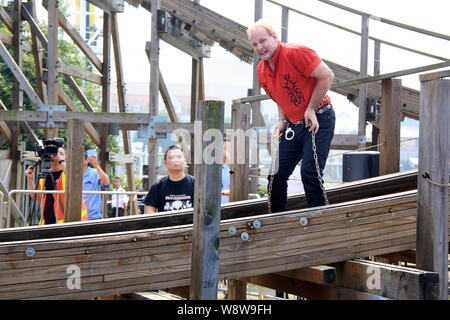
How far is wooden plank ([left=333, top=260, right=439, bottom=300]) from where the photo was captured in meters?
4.92

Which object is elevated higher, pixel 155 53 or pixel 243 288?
pixel 155 53

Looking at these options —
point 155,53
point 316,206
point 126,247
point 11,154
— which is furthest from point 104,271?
point 11,154

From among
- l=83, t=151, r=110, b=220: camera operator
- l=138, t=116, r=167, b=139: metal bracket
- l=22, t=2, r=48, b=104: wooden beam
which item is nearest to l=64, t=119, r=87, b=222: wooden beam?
l=83, t=151, r=110, b=220: camera operator

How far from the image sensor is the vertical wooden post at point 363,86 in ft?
39.7

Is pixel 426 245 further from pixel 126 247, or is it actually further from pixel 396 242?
pixel 126 247

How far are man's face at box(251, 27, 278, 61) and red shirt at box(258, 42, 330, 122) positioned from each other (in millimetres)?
90

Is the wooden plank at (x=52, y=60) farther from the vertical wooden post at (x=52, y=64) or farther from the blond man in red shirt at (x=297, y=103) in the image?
the blond man in red shirt at (x=297, y=103)

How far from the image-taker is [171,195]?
23.1 ft

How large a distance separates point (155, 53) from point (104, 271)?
8305mm

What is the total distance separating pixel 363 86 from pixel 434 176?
7226 mm

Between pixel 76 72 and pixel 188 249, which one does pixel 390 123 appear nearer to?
pixel 188 249

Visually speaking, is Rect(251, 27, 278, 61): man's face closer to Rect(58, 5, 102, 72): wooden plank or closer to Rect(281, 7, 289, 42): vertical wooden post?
Rect(281, 7, 289, 42): vertical wooden post
